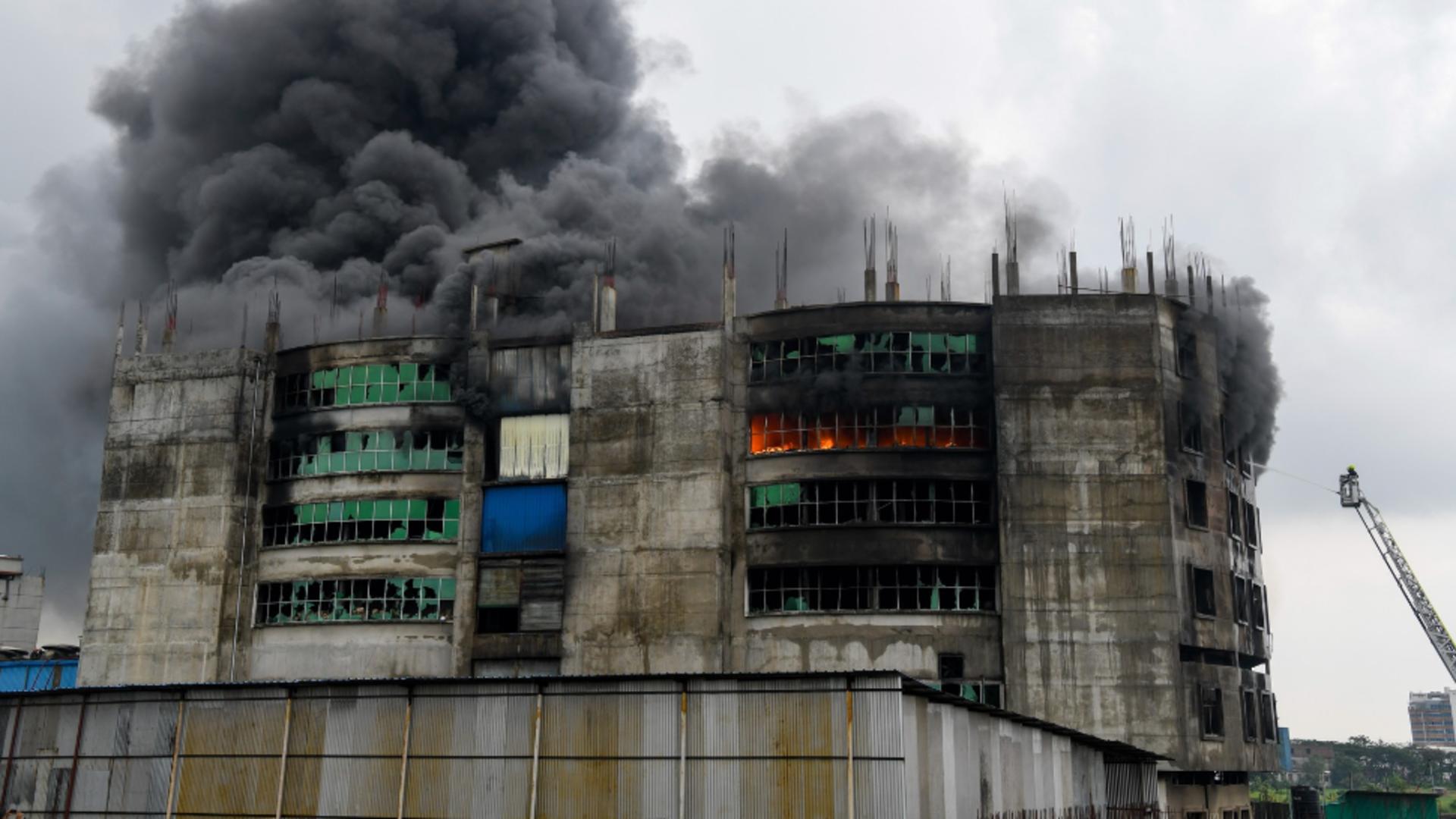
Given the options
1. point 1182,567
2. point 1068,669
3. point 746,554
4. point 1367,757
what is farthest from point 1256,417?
point 1367,757

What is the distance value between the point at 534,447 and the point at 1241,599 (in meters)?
32.8

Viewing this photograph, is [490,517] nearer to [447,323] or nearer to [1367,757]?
[447,323]

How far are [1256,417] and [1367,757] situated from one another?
141 metres

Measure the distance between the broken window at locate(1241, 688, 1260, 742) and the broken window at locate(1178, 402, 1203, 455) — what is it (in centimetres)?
1091

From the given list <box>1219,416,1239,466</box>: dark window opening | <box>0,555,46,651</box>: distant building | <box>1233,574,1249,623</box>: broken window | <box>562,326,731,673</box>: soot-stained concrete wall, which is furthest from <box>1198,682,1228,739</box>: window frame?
<box>0,555,46,651</box>: distant building

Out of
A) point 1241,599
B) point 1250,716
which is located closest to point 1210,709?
point 1250,716

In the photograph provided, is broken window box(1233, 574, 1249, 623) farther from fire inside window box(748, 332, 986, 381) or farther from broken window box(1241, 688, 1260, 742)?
fire inside window box(748, 332, 986, 381)

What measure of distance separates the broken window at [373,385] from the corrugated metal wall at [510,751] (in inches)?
1165

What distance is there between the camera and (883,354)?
200 feet

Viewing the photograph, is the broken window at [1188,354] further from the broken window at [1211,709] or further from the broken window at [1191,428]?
the broken window at [1211,709]

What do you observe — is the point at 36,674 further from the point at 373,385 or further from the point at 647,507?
the point at 647,507

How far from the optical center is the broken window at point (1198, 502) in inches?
2395

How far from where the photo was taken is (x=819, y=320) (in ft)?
203

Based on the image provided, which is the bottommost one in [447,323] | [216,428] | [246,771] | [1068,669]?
[246,771]
